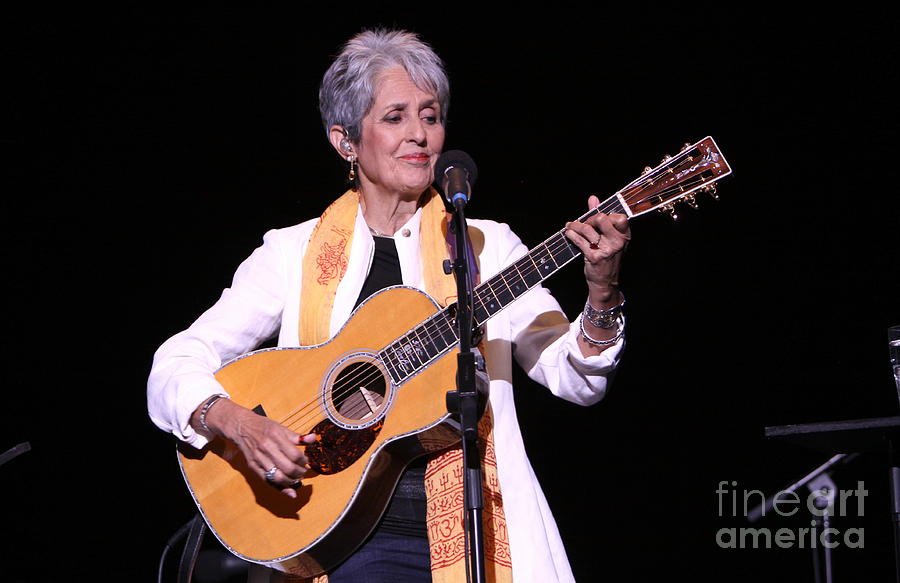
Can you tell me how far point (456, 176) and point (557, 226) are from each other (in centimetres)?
210

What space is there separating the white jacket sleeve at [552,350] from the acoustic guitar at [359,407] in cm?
23

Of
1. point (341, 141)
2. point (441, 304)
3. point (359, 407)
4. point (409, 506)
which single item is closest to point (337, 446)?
point (359, 407)

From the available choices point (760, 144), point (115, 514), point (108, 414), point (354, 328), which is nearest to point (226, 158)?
point (108, 414)

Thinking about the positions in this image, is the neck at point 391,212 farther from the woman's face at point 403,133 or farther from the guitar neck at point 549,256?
the guitar neck at point 549,256

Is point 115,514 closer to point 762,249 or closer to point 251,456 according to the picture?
point 251,456

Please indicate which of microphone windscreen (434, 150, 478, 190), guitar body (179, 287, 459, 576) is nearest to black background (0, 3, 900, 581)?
guitar body (179, 287, 459, 576)

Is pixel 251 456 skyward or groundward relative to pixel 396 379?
groundward

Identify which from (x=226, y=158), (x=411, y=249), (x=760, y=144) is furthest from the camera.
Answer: (x=226, y=158)

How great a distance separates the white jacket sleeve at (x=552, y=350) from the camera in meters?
2.34

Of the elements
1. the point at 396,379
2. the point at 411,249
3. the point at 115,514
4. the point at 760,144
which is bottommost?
the point at 115,514

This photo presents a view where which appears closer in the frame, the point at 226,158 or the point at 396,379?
the point at 396,379

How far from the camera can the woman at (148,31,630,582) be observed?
2305mm

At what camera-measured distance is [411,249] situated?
2711mm

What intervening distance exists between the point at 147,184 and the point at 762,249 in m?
2.59
